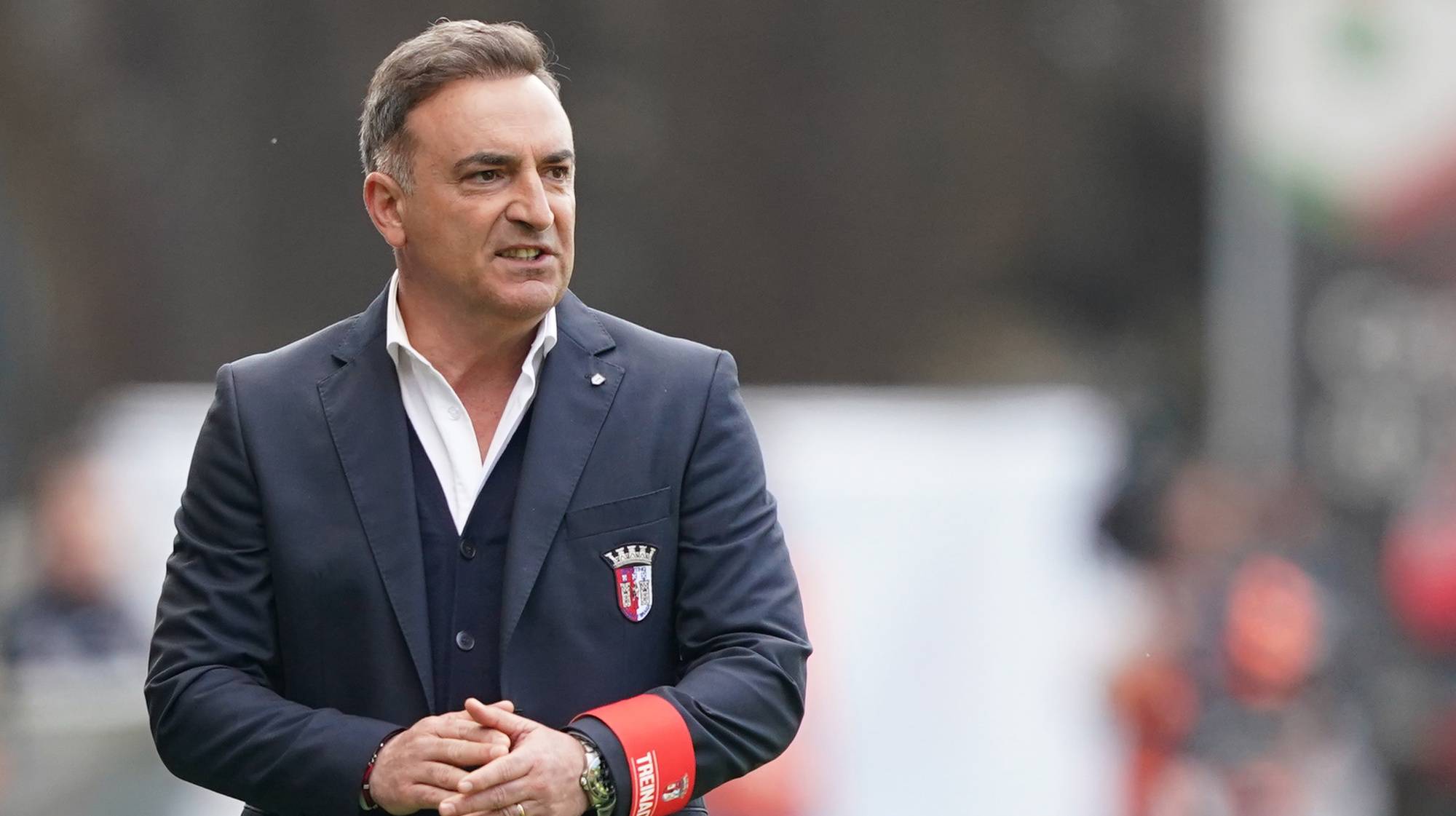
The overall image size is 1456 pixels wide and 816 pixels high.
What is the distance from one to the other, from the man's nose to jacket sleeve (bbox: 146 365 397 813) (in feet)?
1.50

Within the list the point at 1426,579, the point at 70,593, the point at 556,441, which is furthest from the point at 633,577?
the point at 1426,579

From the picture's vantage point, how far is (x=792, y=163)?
28.7ft

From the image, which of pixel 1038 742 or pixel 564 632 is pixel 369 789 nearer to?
pixel 564 632

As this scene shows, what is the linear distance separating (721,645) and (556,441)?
35cm

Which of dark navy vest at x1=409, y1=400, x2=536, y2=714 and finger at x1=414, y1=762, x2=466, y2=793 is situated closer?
finger at x1=414, y1=762, x2=466, y2=793

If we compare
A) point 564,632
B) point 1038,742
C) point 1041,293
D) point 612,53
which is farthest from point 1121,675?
point 564,632

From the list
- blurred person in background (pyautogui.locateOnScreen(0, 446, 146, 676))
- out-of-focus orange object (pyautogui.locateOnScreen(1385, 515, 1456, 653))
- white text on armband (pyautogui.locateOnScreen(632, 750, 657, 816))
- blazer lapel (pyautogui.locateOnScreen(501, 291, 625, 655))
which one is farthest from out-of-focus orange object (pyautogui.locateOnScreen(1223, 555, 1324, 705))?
white text on armband (pyautogui.locateOnScreen(632, 750, 657, 816))

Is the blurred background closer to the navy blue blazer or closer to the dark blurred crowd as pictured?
the dark blurred crowd

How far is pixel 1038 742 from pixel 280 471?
5913 millimetres

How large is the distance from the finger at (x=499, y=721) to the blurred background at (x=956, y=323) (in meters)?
4.79

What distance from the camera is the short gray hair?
2.97m

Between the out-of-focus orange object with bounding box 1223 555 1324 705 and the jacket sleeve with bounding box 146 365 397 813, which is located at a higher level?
the jacket sleeve with bounding box 146 365 397 813

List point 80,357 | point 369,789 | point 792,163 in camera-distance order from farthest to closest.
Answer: point 792,163 < point 80,357 < point 369,789

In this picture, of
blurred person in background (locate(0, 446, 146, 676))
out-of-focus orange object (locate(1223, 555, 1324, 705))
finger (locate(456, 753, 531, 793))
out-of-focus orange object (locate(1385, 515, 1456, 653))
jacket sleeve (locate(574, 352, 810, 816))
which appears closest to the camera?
finger (locate(456, 753, 531, 793))
